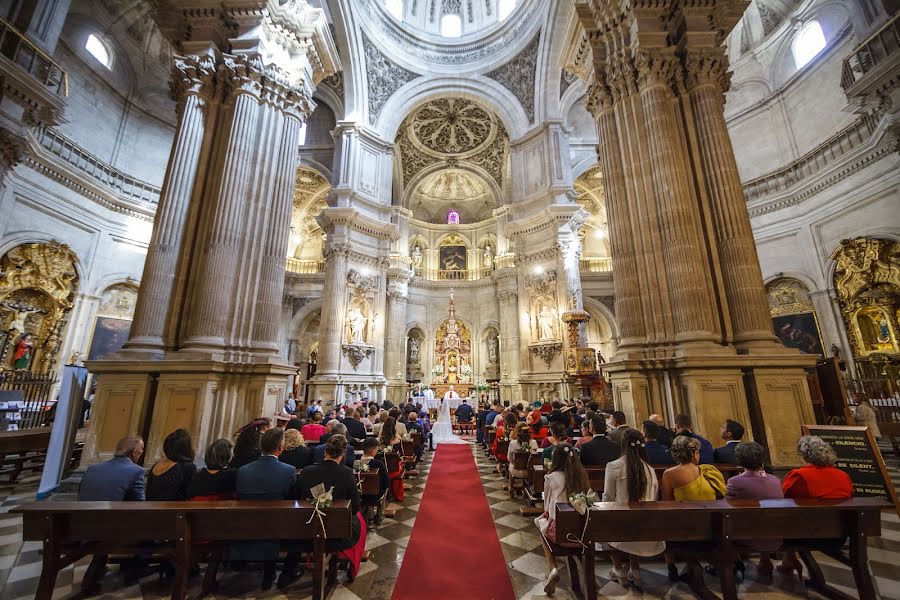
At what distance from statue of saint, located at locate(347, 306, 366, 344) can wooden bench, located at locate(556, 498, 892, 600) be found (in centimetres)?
1264

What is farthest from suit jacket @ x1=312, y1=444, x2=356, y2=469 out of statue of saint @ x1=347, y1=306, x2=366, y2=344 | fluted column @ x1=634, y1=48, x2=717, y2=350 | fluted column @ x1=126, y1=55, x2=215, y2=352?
statue of saint @ x1=347, y1=306, x2=366, y2=344

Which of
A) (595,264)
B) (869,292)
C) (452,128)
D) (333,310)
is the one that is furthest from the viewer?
(595,264)

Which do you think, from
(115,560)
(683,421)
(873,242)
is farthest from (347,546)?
(873,242)

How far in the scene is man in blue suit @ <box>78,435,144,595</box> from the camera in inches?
109

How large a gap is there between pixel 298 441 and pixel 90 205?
48.6 feet

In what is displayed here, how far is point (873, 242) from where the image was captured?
10.8 m

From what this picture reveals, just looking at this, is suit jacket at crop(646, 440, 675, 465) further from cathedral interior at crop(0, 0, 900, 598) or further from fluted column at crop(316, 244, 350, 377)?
fluted column at crop(316, 244, 350, 377)

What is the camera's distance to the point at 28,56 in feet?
28.2

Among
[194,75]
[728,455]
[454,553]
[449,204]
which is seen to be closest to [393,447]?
[454,553]

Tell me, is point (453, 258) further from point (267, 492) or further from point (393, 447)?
point (267, 492)

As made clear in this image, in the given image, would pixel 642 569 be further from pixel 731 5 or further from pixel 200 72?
pixel 200 72

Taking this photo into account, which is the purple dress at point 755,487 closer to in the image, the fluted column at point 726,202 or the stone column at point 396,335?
the fluted column at point 726,202

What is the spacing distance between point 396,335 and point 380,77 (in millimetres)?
12338

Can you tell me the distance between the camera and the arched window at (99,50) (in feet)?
43.1
